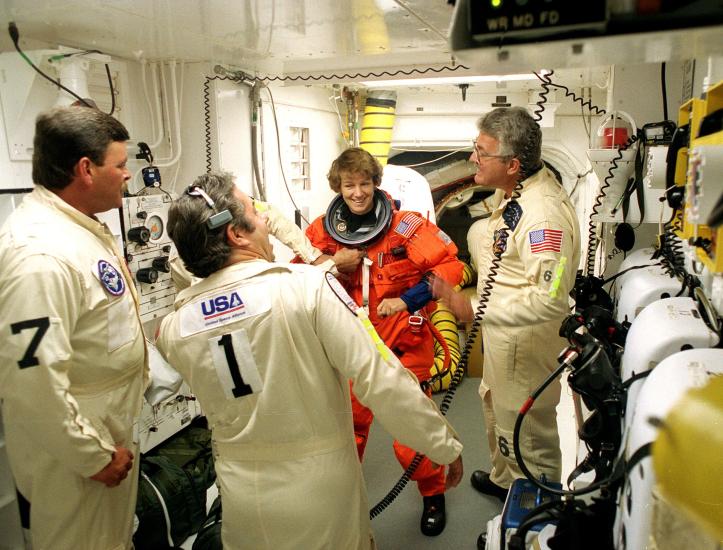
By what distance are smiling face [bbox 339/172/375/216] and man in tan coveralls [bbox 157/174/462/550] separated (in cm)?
126

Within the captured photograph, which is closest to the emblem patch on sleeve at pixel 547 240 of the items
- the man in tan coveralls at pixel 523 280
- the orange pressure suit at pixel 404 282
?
the man in tan coveralls at pixel 523 280

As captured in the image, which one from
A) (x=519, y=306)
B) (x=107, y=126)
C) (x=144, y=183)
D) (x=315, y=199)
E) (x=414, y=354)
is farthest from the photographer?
(x=315, y=199)

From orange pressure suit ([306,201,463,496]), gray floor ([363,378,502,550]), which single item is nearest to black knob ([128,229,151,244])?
orange pressure suit ([306,201,463,496])

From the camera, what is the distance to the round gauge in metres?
2.85

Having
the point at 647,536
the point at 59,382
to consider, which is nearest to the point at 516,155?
the point at 647,536

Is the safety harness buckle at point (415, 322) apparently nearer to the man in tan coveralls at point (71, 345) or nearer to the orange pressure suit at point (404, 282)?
the orange pressure suit at point (404, 282)

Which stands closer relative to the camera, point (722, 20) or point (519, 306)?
point (722, 20)

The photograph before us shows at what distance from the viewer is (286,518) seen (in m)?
1.48

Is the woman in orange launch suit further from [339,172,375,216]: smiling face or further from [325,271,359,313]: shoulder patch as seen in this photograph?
[325,271,359,313]: shoulder patch

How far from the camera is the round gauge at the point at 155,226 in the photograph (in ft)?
9.36

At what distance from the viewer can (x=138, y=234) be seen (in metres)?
2.70

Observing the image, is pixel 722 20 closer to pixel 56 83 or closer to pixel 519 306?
pixel 519 306

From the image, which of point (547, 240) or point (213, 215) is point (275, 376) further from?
point (547, 240)

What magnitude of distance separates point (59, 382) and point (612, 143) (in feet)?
7.45
